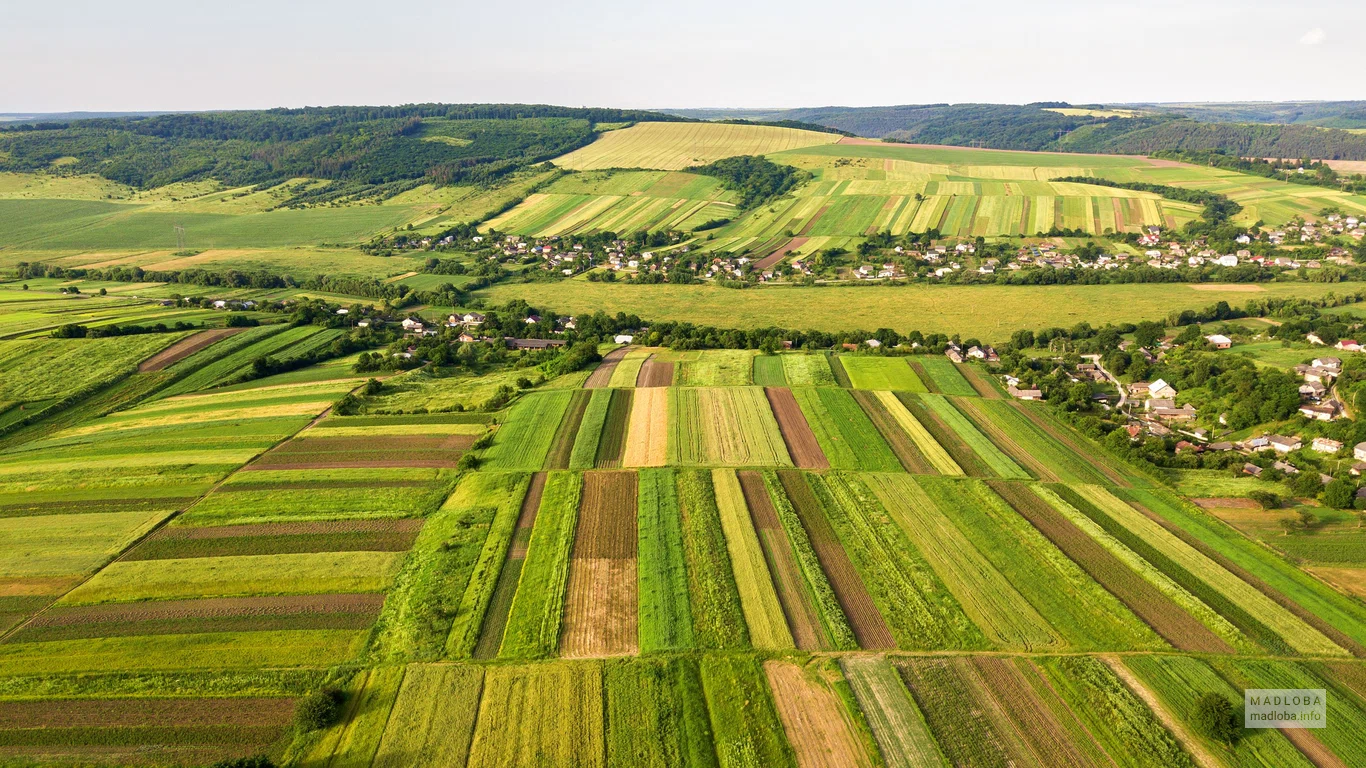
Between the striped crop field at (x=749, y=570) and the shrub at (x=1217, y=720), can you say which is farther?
the striped crop field at (x=749, y=570)

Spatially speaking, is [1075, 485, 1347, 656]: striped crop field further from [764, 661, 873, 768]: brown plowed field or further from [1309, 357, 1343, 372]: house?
[1309, 357, 1343, 372]: house

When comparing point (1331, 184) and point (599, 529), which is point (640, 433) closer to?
point (599, 529)

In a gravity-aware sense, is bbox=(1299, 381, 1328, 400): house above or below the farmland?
above

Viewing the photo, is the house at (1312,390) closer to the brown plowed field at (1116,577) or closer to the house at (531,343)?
the brown plowed field at (1116,577)

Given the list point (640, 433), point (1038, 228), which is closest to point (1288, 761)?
point (640, 433)

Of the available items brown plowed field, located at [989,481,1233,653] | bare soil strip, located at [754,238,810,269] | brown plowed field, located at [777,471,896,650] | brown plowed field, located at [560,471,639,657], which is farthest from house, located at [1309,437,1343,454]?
bare soil strip, located at [754,238,810,269]

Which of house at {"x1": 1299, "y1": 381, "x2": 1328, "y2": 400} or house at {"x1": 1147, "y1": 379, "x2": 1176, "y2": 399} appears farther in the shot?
house at {"x1": 1147, "y1": 379, "x2": 1176, "y2": 399}

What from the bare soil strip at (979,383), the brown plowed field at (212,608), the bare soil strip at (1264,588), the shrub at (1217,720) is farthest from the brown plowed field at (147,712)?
the bare soil strip at (979,383)
